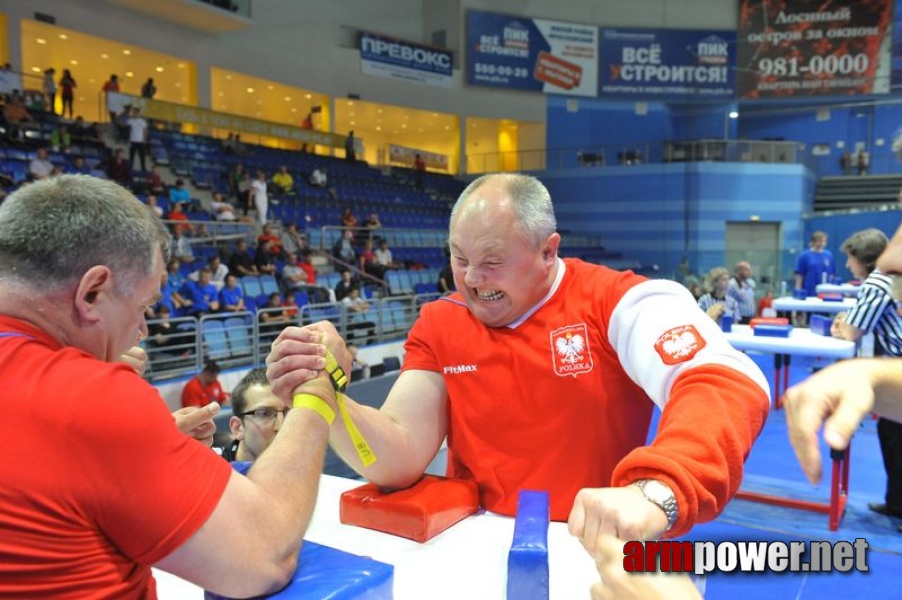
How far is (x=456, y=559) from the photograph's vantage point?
1.26 meters

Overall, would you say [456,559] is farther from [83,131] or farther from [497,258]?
[83,131]

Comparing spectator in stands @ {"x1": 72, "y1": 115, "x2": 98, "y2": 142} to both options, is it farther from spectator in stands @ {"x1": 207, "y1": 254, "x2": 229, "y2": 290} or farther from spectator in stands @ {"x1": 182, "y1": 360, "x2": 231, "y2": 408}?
spectator in stands @ {"x1": 182, "y1": 360, "x2": 231, "y2": 408}

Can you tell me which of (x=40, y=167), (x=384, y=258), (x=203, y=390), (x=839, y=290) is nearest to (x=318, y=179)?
(x=384, y=258)

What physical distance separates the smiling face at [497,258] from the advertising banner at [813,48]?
22.9 metres

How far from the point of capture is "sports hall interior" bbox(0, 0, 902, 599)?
1087 cm

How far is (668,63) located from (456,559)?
2336 cm

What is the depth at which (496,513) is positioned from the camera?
1.58 metres

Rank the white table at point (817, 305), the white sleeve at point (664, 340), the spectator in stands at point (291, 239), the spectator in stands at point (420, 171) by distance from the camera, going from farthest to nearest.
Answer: the spectator in stands at point (420, 171) < the spectator in stands at point (291, 239) < the white table at point (817, 305) < the white sleeve at point (664, 340)

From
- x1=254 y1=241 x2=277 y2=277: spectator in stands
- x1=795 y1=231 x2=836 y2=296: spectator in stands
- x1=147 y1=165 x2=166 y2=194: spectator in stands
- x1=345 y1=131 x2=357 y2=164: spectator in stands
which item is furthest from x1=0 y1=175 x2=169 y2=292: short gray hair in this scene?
x1=345 y1=131 x2=357 y2=164: spectator in stands

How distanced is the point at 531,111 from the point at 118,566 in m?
22.4

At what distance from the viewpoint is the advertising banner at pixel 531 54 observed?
20.8 m

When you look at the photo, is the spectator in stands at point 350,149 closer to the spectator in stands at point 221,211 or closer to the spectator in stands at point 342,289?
the spectator in stands at point 221,211

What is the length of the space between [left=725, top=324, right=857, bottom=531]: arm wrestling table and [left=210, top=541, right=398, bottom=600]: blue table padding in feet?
11.2

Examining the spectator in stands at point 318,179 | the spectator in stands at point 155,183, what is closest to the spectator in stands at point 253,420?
the spectator in stands at point 155,183
